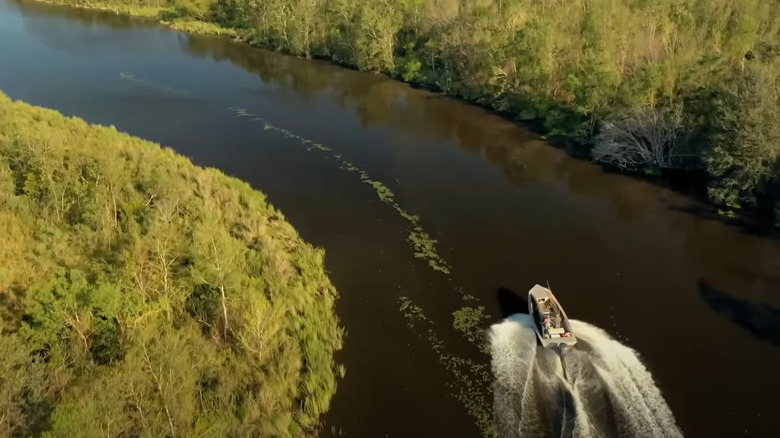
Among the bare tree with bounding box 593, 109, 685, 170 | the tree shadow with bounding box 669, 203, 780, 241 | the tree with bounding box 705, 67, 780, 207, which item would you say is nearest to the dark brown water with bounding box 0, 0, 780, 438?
the tree shadow with bounding box 669, 203, 780, 241

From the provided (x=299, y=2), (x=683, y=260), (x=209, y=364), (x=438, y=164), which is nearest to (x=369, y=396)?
(x=209, y=364)

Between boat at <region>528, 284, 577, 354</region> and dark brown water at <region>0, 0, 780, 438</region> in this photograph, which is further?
boat at <region>528, 284, 577, 354</region>

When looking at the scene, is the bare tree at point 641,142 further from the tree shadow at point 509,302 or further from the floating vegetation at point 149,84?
the floating vegetation at point 149,84

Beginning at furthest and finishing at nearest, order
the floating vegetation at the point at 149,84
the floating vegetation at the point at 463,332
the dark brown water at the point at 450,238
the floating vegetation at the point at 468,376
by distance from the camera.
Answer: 1. the floating vegetation at the point at 149,84
2. the dark brown water at the point at 450,238
3. the floating vegetation at the point at 463,332
4. the floating vegetation at the point at 468,376

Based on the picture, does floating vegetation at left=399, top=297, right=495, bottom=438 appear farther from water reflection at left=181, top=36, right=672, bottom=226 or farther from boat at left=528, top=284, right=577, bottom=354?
water reflection at left=181, top=36, right=672, bottom=226

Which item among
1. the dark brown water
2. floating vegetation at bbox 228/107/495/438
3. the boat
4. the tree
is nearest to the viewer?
floating vegetation at bbox 228/107/495/438

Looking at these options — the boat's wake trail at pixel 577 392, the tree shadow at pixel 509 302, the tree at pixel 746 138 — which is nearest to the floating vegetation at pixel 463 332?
the boat's wake trail at pixel 577 392

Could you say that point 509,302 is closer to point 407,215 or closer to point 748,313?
point 407,215

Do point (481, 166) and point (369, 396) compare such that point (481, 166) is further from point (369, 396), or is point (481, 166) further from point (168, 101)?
point (168, 101)
